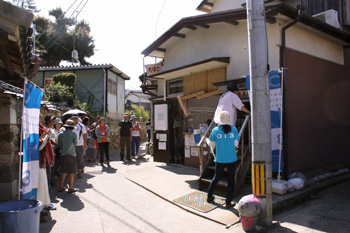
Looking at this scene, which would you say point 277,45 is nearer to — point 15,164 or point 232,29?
point 232,29

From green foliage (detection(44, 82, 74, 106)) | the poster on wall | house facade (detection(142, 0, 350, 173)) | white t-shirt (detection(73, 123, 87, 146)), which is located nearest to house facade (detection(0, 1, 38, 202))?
white t-shirt (detection(73, 123, 87, 146))

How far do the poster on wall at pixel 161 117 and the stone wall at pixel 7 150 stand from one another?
18.9 ft

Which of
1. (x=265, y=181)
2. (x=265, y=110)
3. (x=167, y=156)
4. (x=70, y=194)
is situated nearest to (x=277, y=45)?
(x=265, y=110)

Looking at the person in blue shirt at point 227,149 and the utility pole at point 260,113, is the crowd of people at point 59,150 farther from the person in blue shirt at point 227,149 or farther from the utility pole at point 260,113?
the utility pole at point 260,113

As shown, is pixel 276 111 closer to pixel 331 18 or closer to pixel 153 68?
pixel 331 18

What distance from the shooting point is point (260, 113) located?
444cm

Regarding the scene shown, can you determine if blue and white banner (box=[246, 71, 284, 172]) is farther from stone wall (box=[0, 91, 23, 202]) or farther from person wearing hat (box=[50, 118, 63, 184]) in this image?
stone wall (box=[0, 91, 23, 202])

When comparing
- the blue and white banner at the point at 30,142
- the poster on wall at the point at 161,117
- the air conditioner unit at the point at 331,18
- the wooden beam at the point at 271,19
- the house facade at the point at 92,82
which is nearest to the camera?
the blue and white banner at the point at 30,142

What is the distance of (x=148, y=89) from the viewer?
11328mm

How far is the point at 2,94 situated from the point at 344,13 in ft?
35.4

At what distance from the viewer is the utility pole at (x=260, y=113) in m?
4.41

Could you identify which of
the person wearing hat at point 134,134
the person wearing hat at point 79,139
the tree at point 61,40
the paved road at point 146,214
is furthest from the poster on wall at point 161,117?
the tree at point 61,40

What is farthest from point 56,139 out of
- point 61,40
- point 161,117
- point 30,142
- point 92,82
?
point 61,40

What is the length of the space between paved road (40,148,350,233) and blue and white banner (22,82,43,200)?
759 millimetres
